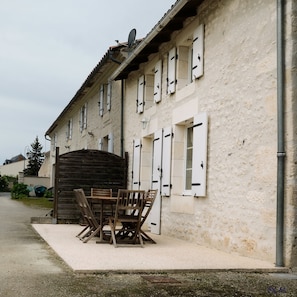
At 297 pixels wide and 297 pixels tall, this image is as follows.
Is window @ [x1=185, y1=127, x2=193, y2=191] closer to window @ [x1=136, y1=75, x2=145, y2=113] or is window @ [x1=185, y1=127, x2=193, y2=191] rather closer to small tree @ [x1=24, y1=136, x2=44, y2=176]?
window @ [x1=136, y1=75, x2=145, y2=113]

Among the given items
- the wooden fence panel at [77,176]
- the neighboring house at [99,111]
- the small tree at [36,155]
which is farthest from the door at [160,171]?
the small tree at [36,155]

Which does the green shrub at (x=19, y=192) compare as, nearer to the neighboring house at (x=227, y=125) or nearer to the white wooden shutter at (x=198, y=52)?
the neighboring house at (x=227, y=125)

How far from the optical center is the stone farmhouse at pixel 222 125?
5.61 metres

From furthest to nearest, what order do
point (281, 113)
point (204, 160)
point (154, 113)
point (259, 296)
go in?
point (154, 113) < point (204, 160) < point (281, 113) < point (259, 296)

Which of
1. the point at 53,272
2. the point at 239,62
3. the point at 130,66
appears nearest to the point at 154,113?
the point at 130,66

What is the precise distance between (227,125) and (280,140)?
135 cm

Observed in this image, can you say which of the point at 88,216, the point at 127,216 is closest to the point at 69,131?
the point at 88,216

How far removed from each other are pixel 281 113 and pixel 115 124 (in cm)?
802

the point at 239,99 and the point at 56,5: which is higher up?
the point at 56,5

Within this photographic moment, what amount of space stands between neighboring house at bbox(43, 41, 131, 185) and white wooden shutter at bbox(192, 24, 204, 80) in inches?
176

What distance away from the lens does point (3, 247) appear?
6582 mm

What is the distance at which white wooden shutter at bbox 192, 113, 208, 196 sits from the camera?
7.35 metres

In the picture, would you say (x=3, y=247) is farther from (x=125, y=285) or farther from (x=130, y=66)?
(x=130, y=66)

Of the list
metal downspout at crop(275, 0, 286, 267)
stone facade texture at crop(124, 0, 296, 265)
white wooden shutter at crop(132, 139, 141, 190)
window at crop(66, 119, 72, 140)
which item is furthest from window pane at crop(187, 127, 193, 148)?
window at crop(66, 119, 72, 140)
